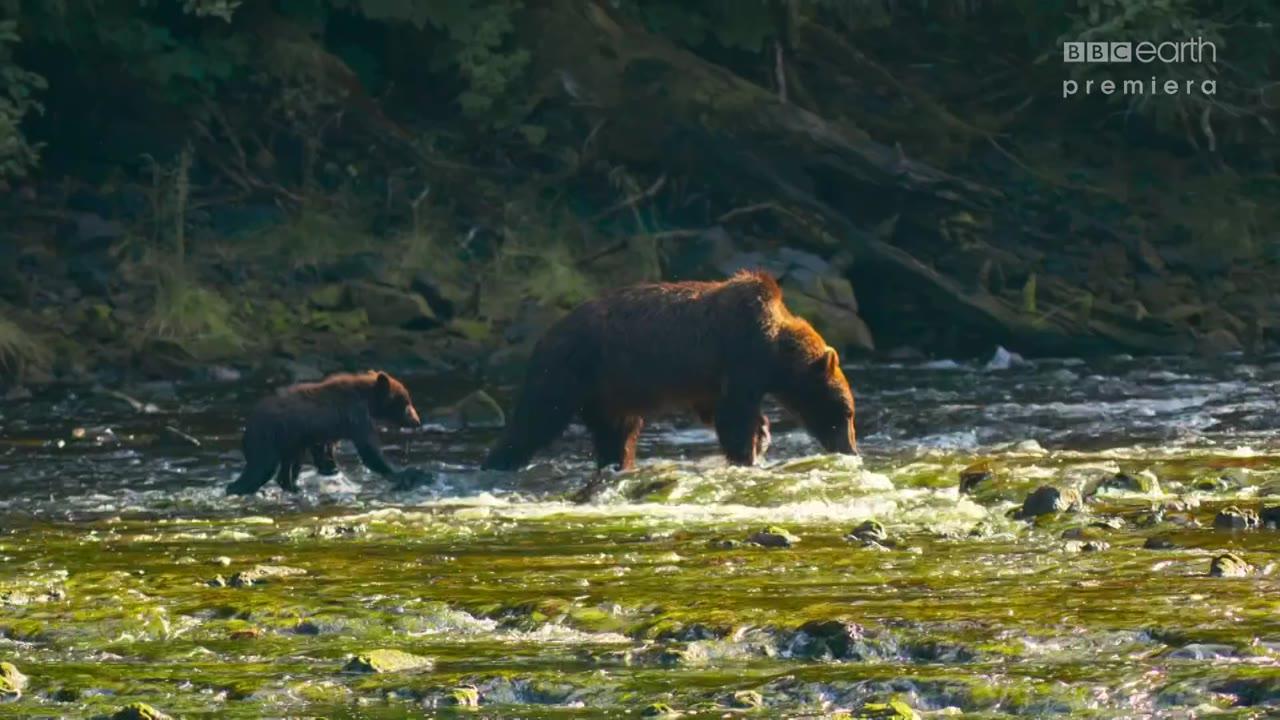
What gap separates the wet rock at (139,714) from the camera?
24.1 feet

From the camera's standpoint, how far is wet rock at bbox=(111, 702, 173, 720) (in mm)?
7358

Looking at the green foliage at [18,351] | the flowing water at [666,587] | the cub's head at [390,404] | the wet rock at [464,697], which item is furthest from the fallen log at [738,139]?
the wet rock at [464,697]

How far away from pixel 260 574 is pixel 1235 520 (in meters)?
4.15

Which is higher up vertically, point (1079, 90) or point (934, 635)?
point (1079, 90)

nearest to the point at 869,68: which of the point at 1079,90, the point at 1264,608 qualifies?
the point at 1079,90

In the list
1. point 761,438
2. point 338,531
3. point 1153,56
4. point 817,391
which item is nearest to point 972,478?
point 761,438

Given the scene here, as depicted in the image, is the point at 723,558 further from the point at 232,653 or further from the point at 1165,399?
the point at 1165,399

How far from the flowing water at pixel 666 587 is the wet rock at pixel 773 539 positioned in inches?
4.0

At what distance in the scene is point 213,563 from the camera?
1078 centimetres

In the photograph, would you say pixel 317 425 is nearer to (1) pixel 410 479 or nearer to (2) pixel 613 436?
(1) pixel 410 479

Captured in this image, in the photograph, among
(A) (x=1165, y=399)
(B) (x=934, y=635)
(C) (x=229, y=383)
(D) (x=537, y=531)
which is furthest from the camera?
(C) (x=229, y=383)

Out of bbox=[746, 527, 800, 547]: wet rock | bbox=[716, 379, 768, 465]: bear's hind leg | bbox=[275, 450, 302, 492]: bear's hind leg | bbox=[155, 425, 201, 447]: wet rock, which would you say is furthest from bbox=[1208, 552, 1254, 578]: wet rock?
bbox=[155, 425, 201, 447]: wet rock

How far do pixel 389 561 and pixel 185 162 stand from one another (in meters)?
14.1

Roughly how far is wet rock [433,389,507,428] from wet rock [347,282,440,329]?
4568mm
